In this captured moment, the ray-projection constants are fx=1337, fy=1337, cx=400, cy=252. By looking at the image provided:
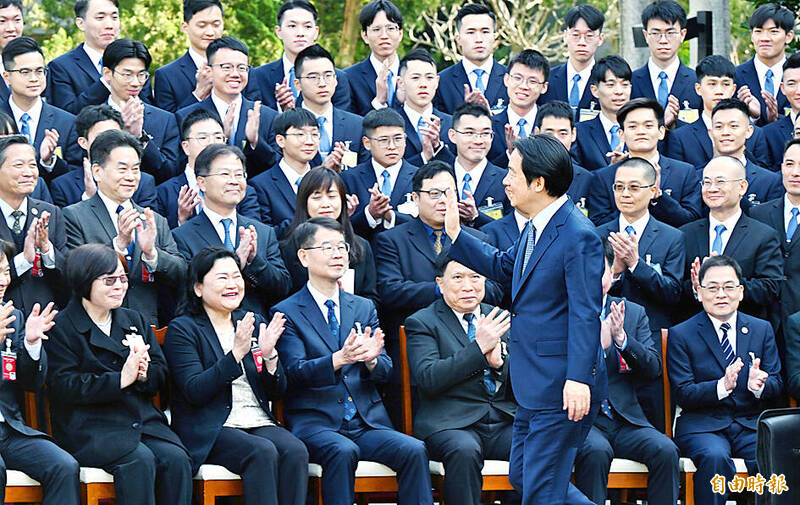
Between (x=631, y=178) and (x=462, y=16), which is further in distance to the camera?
(x=462, y=16)

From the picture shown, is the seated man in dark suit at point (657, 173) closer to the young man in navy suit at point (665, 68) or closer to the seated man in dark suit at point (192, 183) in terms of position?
the young man in navy suit at point (665, 68)

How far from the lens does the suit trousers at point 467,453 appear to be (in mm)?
5875

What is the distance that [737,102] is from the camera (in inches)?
303

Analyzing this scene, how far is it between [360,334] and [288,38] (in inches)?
117

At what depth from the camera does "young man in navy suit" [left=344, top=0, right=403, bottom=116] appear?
8289mm

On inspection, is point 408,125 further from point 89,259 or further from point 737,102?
point 89,259

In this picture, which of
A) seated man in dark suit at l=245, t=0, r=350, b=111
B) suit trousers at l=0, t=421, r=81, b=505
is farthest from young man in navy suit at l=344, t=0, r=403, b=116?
suit trousers at l=0, t=421, r=81, b=505

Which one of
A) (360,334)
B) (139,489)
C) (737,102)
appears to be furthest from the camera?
(737,102)

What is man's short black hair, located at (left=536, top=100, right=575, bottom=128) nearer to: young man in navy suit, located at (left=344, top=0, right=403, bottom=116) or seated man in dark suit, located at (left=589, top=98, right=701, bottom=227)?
seated man in dark suit, located at (left=589, top=98, right=701, bottom=227)

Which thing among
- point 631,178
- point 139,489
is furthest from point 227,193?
point 631,178

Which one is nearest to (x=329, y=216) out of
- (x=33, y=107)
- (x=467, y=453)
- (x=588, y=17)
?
(x=467, y=453)

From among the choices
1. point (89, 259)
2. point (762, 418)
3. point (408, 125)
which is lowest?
point (762, 418)

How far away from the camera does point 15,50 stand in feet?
23.7

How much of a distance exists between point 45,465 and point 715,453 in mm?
2980
